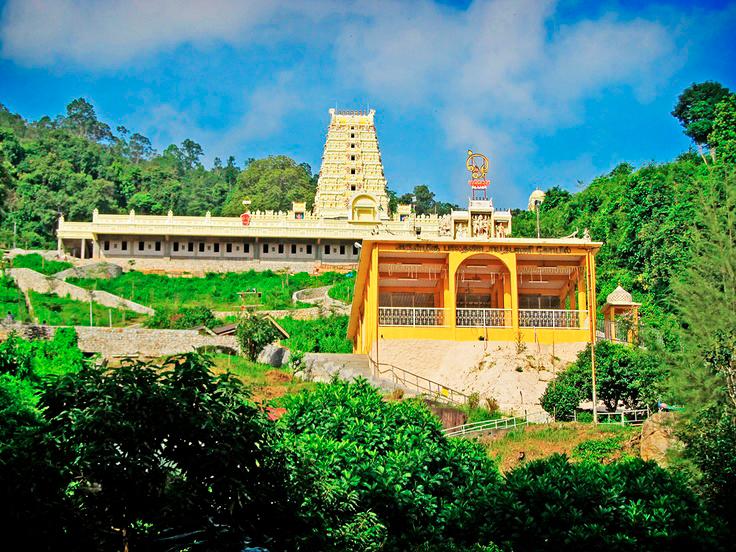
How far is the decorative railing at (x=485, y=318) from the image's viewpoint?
2878 centimetres

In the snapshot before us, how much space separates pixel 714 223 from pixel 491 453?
21.8 ft

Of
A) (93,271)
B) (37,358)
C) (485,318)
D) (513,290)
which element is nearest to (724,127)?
(513,290)

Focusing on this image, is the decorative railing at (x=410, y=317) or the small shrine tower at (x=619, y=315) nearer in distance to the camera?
the decorative railing at (x=410, y=317)

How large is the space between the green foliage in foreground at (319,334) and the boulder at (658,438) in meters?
18.2

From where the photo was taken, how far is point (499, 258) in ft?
95.3

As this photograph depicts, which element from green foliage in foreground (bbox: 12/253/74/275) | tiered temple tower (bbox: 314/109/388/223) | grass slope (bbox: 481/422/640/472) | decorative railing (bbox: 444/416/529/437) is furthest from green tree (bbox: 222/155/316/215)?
grass slope (bbox: 481/422/640/472)

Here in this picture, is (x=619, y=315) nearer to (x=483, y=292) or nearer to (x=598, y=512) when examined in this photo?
(x=483, y=292)

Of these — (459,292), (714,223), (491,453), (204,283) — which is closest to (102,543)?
(491,453)

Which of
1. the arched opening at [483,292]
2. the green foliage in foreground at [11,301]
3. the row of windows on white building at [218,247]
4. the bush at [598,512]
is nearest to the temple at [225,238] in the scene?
the row of windows on white building at [218,247]

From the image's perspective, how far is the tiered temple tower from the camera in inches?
2574

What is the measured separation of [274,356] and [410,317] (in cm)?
691

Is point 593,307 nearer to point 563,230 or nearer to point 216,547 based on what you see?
point 216,547

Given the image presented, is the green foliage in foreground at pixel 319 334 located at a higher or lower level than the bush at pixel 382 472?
higher

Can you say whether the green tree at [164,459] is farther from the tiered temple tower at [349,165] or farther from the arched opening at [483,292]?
the tiered temple tower at [349,165]
